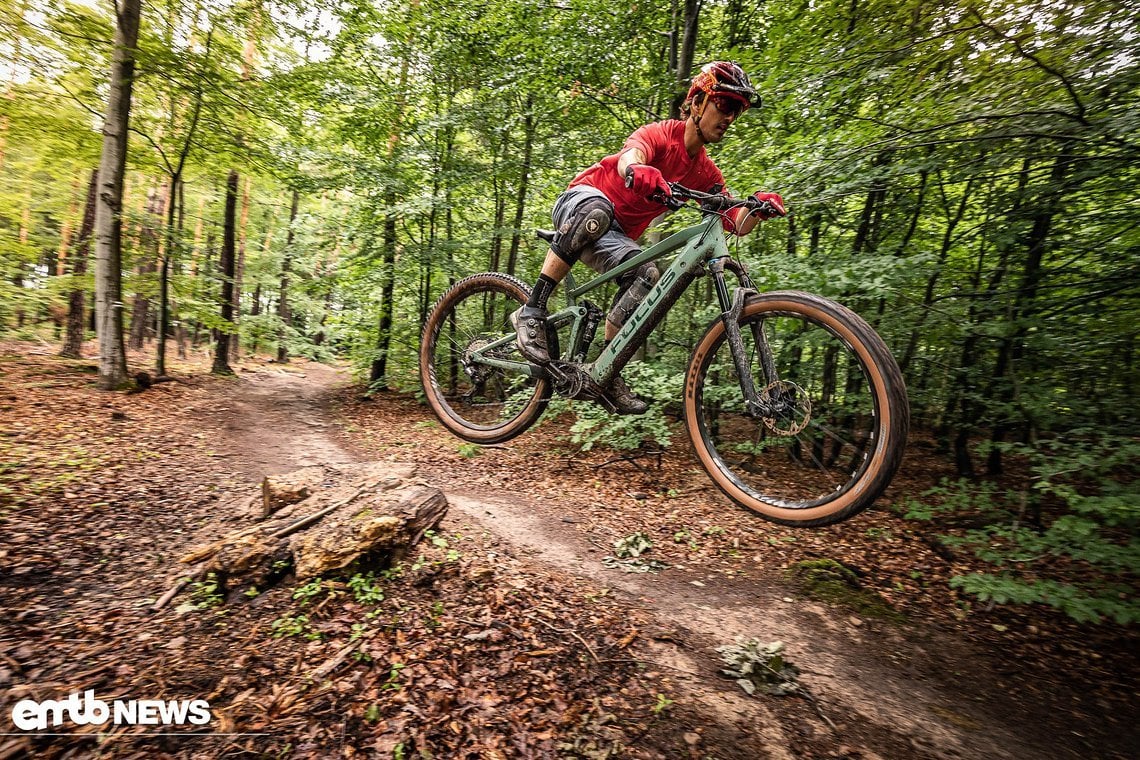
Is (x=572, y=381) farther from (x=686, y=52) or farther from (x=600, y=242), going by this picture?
(x=686, y=52)

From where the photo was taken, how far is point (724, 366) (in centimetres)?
322

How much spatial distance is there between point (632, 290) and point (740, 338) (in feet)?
3.05

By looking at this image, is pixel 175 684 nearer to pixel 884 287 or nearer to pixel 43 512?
pixel 43 512

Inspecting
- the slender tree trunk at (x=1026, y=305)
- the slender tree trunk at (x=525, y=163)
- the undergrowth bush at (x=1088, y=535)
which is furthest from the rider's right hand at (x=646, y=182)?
the slender tree trunk at (x=525, y=163)

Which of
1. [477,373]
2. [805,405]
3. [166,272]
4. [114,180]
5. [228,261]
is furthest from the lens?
[228,261]

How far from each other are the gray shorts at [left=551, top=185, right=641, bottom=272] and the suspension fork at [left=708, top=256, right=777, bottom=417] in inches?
30.2

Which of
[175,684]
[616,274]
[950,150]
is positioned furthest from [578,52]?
[175,684]

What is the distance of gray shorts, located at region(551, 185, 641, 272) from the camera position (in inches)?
128

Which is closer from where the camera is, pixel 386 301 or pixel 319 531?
pixel 319 531

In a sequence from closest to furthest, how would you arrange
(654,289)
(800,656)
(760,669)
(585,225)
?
1. (654,289)
2. (585,225)
3. (760,669)
4. (800,656)

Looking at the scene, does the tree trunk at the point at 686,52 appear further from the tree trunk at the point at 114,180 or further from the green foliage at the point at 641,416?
the tree trunk at the point at 114,180

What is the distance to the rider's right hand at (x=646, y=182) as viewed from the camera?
100 inches

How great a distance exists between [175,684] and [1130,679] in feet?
23.9

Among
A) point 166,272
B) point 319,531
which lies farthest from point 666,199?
point 166,272
